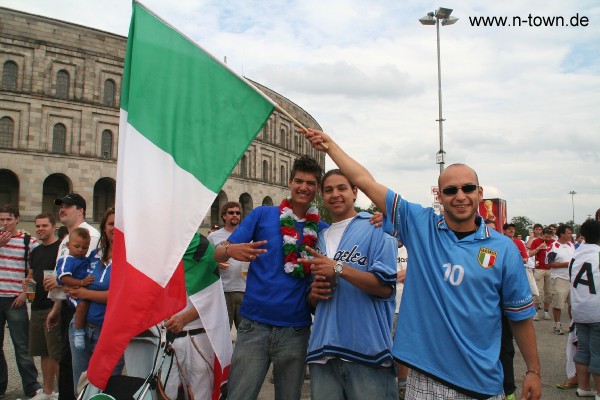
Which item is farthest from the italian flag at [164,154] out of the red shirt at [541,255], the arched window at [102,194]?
the arched window at [102,194]

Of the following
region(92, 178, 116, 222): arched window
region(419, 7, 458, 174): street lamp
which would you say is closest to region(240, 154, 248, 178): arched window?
region(92, 178, 116, 222): arched window

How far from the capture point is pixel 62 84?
3997 centimetres

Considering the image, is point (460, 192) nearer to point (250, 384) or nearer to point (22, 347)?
point (250, 384)

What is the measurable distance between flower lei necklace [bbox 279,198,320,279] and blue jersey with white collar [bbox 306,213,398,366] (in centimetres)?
30

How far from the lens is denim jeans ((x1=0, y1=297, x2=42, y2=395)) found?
19.5 feet

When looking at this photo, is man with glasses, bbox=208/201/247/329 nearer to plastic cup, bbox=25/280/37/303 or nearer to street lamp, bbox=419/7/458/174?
plastic cup, bbox=25/280/37/303

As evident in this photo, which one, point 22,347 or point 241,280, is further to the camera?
point 241,280

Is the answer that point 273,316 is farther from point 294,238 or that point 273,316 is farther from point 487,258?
point 487,258

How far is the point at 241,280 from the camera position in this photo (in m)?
7.29

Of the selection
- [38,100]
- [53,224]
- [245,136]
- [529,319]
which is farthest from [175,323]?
[38,100]

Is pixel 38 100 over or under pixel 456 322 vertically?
over

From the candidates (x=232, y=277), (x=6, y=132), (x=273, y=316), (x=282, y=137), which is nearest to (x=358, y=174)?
(x=273, y=316)

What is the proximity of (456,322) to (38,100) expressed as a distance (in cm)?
4273

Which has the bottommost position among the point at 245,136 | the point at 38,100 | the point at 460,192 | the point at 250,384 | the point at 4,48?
the point at 250,384
